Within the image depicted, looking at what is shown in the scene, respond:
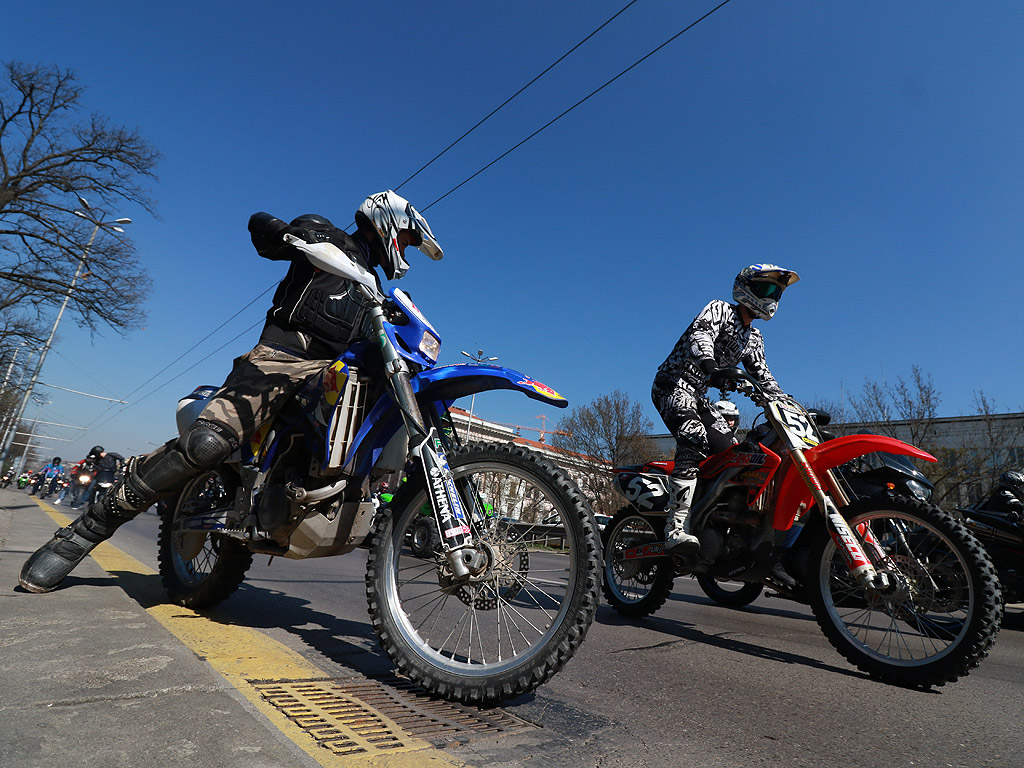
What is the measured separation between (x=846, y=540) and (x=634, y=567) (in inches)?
74.2

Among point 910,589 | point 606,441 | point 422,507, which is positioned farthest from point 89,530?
point 606,441

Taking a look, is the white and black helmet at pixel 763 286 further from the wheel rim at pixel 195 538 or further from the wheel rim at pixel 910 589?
the wheel rim at pixel 195 538

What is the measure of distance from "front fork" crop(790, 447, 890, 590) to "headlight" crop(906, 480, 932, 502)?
69 centimetres

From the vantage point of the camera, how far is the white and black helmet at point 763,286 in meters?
4.36

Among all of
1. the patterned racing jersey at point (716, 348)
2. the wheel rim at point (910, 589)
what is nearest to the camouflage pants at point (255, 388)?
the patterned racing jersey at point (716, 348)

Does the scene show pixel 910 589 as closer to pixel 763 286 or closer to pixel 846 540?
pixel 846 540

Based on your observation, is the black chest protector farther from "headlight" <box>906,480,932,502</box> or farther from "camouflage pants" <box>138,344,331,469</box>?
"headlight" <box>906,480,932,502</box>

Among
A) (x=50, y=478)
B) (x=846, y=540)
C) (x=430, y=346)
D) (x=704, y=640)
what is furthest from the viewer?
(x=50, y=478)

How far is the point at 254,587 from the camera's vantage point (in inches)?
176

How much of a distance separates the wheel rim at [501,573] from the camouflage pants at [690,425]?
2118mm

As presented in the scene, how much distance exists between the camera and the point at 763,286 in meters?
4.45

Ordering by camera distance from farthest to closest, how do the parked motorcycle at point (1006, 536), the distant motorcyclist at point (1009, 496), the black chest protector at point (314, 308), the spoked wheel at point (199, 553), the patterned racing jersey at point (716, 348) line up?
1. the distant motorcyclist at point (1009, 496)
2. the parked motorcycle at point (1006, 536)
3. the patterned racing jersey at point (716, 348)
4. the spoked wheel at point (199, 553)
5. the black chest protector at point (314, 308)

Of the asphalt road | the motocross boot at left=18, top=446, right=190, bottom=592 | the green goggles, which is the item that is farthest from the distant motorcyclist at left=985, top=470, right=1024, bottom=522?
the motocross boot at left=18, top=446, right=190, bottom=592

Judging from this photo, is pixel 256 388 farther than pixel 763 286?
No
